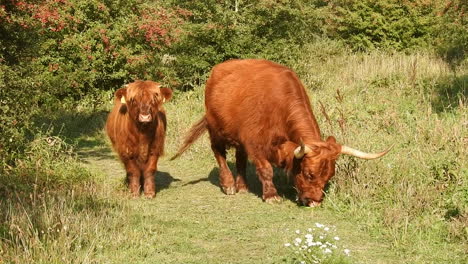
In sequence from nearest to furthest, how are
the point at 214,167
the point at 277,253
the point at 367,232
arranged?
the point at 277,253, the point at 367,232, the point at 214,167

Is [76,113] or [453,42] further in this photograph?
[453,42]

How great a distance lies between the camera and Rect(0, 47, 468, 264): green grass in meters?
5.34

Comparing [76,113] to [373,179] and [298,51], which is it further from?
[373,179]

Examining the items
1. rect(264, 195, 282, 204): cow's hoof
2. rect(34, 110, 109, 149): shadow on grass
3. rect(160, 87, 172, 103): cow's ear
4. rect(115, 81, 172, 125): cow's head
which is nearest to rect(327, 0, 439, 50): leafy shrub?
rect(34, 110, 109, 149): shadow on grass

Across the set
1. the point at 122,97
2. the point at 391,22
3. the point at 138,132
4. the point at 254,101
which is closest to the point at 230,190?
the point at 254,101

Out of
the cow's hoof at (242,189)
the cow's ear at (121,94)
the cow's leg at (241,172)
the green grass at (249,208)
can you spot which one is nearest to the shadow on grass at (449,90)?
the green grass at (249,208)

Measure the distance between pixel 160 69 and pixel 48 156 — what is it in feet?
23.9

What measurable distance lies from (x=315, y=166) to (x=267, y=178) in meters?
0.90

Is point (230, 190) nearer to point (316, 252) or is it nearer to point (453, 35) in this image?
point (316, 252)

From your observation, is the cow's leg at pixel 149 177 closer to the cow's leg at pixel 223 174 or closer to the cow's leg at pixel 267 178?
the cow's leg at pixel 223 174

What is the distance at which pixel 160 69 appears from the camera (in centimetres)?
1527

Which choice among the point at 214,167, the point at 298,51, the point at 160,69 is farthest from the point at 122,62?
the point at 214,167

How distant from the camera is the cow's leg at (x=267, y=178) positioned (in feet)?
24.5

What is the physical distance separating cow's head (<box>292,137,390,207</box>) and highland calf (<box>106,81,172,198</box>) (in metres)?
1.93
